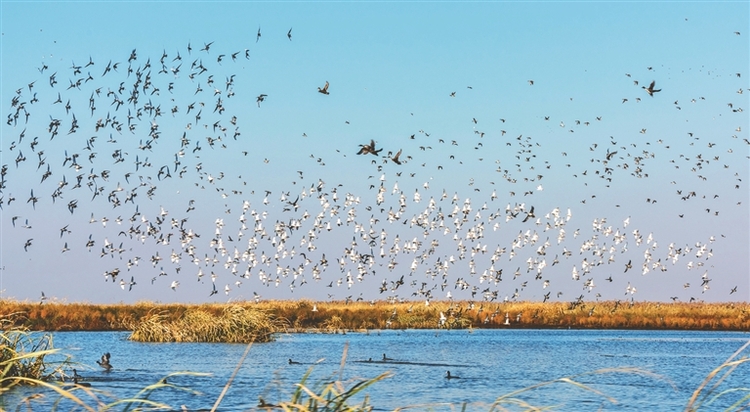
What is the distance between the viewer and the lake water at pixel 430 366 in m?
28.3

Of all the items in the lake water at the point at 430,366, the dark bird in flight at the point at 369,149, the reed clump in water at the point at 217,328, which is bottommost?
the lake water at the point at 430,366

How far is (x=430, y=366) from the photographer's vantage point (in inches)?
1590

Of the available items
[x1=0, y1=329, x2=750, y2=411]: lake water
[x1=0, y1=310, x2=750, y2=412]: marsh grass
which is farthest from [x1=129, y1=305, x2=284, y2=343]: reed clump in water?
[x1=0, y1=310, x2=750, y2=412]: marsh grass

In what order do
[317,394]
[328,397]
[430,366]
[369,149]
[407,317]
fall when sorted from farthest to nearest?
[407,317] < [430,366] < [369,149] < [317,394] < [328,397]

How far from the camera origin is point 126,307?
80.1m

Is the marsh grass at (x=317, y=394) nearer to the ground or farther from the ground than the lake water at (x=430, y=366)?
farther from the ground

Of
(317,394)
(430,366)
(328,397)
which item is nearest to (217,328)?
(430,366)

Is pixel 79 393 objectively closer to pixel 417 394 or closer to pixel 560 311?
pixel 417 394

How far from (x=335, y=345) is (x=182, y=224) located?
15.6 metres

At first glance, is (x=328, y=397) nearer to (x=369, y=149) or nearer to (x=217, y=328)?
(x=369, y=149)

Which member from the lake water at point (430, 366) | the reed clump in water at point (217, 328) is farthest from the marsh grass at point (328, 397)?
the reed clump in water at point (217, 328)

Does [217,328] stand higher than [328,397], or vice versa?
[328,397]

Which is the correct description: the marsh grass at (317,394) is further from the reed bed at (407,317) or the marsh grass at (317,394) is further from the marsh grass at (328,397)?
the reed bed at (407,317)

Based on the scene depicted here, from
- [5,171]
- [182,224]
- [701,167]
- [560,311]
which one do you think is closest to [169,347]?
[182,224]
